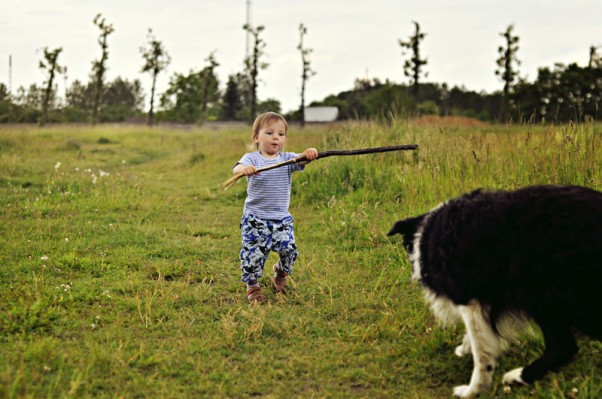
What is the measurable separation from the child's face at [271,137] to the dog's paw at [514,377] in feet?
9.27

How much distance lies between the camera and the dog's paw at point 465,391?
3170 millimetres

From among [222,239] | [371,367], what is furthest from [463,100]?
[371,367]

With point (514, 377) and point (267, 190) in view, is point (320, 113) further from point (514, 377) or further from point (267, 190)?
point (514, 377)

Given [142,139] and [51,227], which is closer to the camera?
[51,227]

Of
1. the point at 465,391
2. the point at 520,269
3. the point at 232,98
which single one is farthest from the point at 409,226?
the point at 232,98

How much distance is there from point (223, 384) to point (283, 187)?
7.25ft

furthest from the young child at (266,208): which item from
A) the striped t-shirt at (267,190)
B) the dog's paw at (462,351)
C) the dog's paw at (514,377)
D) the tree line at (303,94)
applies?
the tree line at (303,94)

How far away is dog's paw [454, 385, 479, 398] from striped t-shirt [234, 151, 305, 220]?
2350mm

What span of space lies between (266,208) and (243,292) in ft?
2.77

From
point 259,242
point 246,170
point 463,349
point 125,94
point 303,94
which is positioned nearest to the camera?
point 463,349

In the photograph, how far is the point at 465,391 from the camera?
125 inches

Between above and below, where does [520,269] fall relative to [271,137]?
below

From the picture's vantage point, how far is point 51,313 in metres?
4.10

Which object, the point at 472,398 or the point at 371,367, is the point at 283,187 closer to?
the point at 371,367
